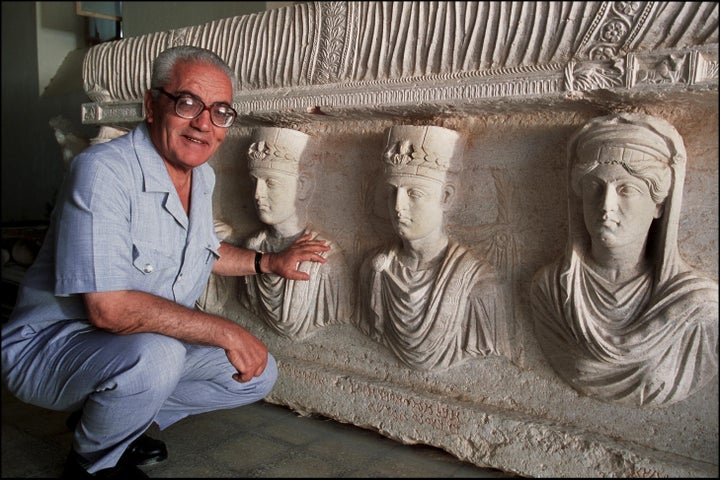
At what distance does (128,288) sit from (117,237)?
16 cm

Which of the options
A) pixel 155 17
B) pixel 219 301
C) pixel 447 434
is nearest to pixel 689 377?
pixel 447 434

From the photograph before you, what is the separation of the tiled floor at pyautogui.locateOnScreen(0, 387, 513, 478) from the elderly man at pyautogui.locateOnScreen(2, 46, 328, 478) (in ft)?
0.87

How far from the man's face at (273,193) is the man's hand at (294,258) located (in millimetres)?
177

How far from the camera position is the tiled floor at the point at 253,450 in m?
2.08

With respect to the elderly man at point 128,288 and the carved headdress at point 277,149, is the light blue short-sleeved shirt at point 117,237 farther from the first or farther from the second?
the carved headdress at point 277,149

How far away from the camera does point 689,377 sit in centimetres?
173

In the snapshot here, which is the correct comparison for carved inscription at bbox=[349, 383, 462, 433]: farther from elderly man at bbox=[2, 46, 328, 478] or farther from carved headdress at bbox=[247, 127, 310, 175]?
carved headdress at bbox=[247, 127, 310, 175]

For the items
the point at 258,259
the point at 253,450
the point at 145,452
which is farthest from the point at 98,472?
the point at 258,259

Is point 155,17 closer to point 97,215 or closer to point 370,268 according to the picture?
point 97,215

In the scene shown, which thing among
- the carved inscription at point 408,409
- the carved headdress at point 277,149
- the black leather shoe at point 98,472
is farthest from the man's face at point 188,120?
the carved inscription at point 408,409

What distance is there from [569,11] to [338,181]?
1.18 metres

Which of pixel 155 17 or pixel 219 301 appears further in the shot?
pixel 219 301

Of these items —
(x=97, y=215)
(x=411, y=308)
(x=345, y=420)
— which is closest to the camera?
(x=97, y=215)

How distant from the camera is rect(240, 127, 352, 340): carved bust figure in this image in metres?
2.50
